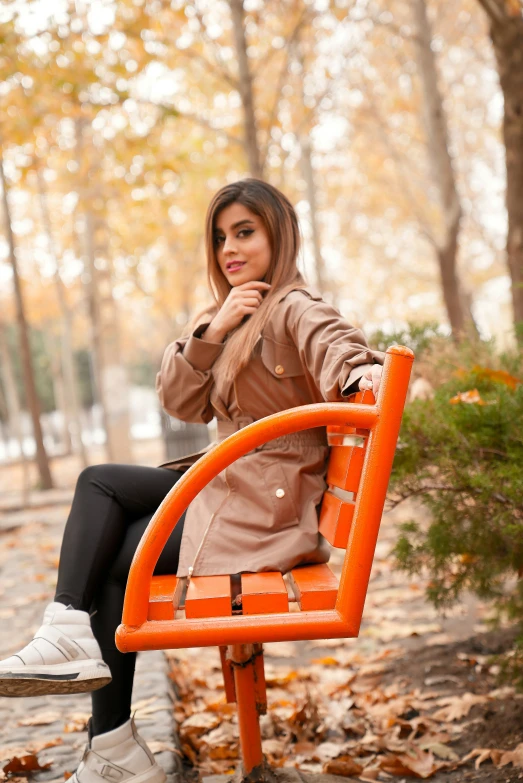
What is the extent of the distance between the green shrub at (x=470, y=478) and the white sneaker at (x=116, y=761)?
3.35ft

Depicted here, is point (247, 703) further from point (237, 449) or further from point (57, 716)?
point (57, 716)

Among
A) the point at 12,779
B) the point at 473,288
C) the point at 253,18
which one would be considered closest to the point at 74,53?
the point at 253,18

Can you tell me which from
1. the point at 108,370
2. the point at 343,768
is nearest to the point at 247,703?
the point at 343,768

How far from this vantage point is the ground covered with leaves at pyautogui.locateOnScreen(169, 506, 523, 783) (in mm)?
2357

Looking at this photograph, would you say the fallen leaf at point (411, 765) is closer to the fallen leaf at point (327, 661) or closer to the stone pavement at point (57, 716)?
the stone pavement at point (57, 716)

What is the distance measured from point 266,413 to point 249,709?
78 cm

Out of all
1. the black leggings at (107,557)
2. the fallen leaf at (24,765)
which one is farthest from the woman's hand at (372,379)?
the fallen leaf at (24,765)

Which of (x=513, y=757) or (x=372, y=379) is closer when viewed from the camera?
(x=372, y=379)

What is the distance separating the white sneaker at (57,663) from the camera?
1.63 metres

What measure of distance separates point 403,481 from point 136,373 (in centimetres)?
4607

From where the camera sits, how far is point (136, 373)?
156ft

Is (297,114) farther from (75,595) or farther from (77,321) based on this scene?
(77,321)

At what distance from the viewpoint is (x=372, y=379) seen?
161 cm

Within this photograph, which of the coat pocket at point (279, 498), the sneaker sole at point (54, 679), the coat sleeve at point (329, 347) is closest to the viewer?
the sneaker sole at point (54, 679)
